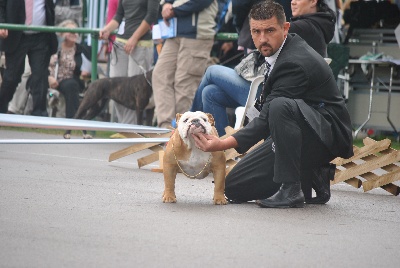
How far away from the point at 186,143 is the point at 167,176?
0.89 feet

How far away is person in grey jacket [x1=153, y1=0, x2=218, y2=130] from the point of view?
1213 centimetres

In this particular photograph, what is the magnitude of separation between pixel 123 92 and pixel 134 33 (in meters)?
0.86

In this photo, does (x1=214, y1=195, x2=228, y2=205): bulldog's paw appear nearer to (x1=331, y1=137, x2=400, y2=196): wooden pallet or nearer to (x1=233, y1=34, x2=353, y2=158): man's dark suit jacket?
(x1=233, y1=34, x2=353, y2=158): man's dark suit jacket

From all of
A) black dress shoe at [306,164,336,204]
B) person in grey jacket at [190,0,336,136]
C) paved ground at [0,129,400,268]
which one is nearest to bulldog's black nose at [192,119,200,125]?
paved ground at [0,129,400,268]

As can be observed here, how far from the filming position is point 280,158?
7234 millimetres

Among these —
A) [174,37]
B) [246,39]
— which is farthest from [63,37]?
[246,39]

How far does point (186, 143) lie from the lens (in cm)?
745

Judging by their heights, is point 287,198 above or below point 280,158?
below

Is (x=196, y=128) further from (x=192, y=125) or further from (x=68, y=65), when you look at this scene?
(x=68, y=65)

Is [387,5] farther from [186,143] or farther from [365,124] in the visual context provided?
[186,143]

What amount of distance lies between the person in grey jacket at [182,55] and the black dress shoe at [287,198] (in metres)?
4.98

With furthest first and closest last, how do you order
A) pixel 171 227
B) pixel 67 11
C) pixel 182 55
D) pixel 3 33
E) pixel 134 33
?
pixel 67 11 < pixel 3 33 < pixel 134 33 < pixel 182 55 < pixel 171 227

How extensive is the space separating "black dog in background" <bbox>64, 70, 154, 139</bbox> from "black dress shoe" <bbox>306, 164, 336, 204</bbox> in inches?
240

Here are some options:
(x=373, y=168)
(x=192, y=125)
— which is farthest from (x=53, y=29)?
(x=192, y=125)
